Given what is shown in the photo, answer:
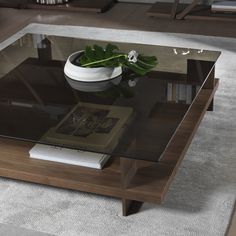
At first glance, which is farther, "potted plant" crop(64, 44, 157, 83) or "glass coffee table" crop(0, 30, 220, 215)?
"potted plant" crop(64, 44, 157, 83)

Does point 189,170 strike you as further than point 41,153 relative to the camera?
Yes

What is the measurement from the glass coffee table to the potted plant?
4 centimetres

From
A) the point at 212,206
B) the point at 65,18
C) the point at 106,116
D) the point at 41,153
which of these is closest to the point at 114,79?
the point at 106,116

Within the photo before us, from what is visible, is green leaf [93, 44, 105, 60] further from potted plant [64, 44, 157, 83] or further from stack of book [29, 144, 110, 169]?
stack of book [29, 144, 110, 169]

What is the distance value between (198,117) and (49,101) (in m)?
0.74

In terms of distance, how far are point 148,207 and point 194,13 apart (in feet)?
9.32

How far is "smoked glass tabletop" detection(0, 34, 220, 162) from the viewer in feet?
6.87

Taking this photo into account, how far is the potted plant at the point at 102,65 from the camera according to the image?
2.52m

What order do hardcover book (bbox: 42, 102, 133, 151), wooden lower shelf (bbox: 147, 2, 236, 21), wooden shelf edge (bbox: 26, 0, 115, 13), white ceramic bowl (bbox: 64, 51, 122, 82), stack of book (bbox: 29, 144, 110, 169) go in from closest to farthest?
hardcover book (bbox: 42, 102, 133, 151) < stack of book (bbox: 29, 144, 110, 169) < white ceramic bowl (bbox: 64, 51, 122, 82) < wooden lower shelf (bbox: 147, 2, 236, 21) < wooden shelf edge (bbox: 26, 0, 115, 13)

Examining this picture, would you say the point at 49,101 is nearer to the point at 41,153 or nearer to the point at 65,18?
the point at 41,153

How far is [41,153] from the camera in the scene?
7.61 ft

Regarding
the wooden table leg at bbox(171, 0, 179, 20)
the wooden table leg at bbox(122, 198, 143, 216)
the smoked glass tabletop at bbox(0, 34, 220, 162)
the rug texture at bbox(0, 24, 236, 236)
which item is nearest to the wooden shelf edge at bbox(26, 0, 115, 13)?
the wooden table leg at bbox(171, 0, 179, 20)

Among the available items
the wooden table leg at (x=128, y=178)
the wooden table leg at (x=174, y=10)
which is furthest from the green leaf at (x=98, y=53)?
the wooden table leg at (x=174, y=10)

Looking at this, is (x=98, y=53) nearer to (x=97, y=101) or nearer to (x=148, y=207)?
(x=97, y=101)
